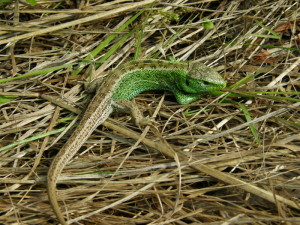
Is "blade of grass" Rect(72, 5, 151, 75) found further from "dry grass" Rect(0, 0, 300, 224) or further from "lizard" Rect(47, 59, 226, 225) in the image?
"lizard" Rect(47, 59, 226, 225)

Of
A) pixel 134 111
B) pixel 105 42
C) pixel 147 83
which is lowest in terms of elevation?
pixel 134 111

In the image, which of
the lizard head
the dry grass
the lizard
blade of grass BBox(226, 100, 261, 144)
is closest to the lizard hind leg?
the lizard

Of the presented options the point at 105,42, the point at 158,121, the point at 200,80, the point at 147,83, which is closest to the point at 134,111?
the point at 158,121

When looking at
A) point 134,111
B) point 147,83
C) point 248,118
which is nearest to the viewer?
point 248,118

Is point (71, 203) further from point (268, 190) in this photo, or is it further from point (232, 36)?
point (232, 36)

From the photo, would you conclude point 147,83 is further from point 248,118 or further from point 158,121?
point 248,118
